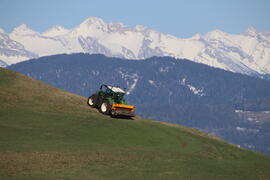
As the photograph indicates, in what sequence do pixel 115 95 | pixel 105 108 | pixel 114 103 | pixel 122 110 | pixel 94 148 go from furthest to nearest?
pixel 105 108 → pixel 115 95 → pixel 114 103 → pixel 122 110 → pixel 94 148

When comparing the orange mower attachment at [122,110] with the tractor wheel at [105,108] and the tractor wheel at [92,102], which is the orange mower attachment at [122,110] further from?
the tractor wheel at [92,102]

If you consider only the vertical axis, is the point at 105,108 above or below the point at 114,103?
below

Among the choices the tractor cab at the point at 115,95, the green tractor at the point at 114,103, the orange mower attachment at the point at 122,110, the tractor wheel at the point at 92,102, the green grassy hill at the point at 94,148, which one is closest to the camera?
the green grassy hill at the point at 94,148

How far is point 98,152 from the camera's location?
136 feet

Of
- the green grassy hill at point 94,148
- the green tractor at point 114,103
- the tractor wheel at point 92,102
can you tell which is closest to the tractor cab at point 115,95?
the green tractor at point 114,103

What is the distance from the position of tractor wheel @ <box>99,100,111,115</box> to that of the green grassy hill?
3.22 feet

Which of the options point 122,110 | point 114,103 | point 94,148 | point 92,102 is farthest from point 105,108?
point 94,148

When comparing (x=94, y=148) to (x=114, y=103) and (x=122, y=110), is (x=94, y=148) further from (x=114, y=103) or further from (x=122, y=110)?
(x=114, y=103)

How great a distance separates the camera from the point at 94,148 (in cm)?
4291

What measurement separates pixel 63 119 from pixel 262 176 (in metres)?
20.6

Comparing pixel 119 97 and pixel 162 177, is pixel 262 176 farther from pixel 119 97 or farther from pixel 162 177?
pixel 119 97

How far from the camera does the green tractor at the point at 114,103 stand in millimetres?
57125

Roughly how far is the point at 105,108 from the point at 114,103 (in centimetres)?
179

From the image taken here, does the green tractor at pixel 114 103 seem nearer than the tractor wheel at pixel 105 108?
Yes
